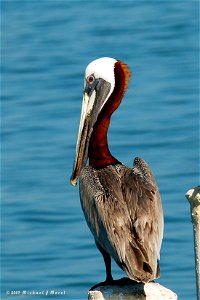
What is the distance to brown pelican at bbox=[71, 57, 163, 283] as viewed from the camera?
815 centimetres

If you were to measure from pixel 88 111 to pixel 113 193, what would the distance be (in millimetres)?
1080

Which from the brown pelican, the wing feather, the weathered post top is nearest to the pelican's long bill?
the brown pelican

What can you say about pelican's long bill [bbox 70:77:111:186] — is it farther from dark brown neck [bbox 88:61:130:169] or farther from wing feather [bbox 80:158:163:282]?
wing feather [bbox 80:158:163:282]

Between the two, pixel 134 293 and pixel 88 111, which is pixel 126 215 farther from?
pixel 88 111

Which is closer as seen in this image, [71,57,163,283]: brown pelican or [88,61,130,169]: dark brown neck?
[71,57,163,283]: brown pelican

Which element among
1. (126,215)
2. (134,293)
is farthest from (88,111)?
(134,293)

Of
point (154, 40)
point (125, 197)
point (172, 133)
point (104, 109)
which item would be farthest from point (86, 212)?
point (154, 40)

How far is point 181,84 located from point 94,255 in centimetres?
705

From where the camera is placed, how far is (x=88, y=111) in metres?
9.33

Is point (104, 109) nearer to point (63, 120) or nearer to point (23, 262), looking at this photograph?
point (23, 262)

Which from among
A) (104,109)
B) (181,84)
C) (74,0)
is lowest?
(104,109)

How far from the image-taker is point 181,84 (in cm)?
2192

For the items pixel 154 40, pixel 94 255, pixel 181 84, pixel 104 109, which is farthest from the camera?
pixel 154 40

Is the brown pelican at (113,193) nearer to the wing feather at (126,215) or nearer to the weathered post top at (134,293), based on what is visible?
the wing feather at (126,215)
